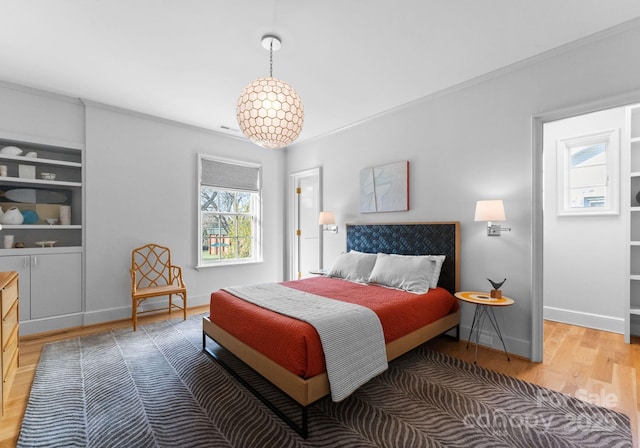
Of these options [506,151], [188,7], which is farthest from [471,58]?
[188,7]

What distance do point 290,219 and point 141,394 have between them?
3661 mm

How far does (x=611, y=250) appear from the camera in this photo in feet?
11.4

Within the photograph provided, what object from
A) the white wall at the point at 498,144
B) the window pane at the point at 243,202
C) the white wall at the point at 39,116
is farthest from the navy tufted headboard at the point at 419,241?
the white wall at the point at 39,116

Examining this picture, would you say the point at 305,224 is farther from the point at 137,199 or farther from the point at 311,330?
the point at 311,330

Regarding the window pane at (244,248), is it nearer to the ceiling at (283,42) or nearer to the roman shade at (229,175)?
the roman shade at (229,175)

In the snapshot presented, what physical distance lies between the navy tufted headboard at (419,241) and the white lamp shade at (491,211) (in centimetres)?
45

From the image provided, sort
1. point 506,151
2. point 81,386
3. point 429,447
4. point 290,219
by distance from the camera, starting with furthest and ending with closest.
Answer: point 290,219, point 506,151, point 81,386, point 429,447

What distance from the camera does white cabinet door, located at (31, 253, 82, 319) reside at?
333 centimetres

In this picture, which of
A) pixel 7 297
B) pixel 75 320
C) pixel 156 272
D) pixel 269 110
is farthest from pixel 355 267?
pixel 75 320

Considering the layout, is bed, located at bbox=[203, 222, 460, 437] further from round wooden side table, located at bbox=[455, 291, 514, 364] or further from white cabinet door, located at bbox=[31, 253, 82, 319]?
white cabinet door, located at bbox=[31, 253, 82, 319]

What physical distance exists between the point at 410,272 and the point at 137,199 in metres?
3.65

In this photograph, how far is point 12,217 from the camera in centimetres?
331

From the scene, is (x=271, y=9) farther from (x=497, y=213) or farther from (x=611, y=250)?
(x=611, y=250)

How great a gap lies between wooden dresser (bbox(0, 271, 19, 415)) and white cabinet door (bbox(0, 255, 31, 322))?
1.13 meters
